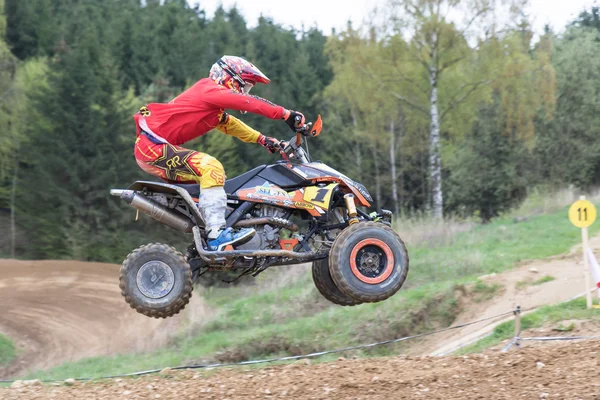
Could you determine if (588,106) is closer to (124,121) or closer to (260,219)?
(124,121)

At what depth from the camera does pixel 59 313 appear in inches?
611

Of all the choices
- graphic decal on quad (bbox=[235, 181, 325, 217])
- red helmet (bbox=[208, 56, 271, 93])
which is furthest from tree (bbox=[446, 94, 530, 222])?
red helmet (bbox=[208, 56, 271, 93])

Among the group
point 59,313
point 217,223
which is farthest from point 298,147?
point 59,313

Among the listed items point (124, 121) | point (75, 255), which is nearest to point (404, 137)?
point (124, 121)

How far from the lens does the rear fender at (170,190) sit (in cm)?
697

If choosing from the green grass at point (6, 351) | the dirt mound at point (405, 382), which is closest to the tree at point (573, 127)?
the green grass at point (6, 351)

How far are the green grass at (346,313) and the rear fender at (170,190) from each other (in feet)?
21.7

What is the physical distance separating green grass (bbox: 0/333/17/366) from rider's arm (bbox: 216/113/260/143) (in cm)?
969

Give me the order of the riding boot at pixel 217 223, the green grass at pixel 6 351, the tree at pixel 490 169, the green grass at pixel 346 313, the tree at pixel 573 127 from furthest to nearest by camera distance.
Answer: the tree at pixel 490 169 < the tree at pixel 573 127 < the green grass at pixel 6 351 < the green grass at pixel 346 313 < the riding boot at pixel 217 223

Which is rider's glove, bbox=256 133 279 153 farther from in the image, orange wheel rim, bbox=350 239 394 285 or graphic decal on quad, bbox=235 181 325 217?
orange wheel rim, bbox=350 239 394 285

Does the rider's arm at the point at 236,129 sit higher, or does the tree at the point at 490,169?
the tree at the point at 490,169

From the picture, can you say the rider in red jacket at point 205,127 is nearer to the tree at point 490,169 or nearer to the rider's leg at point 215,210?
the rider's leg at point 215,210

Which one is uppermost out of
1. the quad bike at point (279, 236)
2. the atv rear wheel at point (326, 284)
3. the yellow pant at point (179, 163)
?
the yellow pant at point (179, 163)

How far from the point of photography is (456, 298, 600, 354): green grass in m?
9.88
